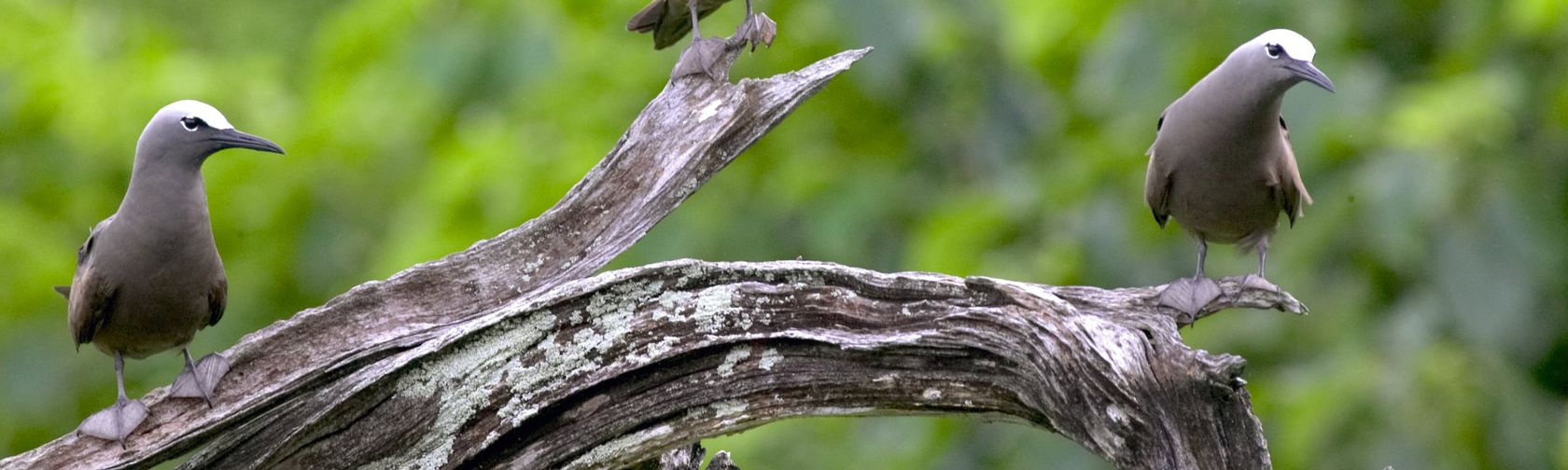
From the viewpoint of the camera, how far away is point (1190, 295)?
4.99 m

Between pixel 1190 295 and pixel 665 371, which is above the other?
pixel 1190 295

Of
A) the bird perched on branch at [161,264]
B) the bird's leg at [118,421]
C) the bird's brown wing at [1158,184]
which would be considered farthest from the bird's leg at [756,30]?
the bird's leg at [118,421]

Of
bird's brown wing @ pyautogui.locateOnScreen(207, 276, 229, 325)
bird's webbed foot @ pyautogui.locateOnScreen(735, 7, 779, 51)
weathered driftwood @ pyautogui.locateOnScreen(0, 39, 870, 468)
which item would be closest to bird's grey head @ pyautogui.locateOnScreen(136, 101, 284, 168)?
bird's brown wing @ pyautogui.locateOnScreen(207, 276, 229, 325)

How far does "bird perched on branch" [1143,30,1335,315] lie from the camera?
16.1 feet

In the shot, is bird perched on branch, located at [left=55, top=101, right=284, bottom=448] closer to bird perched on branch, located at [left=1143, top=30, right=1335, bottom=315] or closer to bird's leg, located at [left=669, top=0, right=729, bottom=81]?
bird's leg, located at [left=669, top=0, right=729, bottom=81]

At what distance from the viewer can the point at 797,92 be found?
5383mm

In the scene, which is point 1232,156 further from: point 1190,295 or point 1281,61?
point 1190,295

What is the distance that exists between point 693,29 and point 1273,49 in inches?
86.9

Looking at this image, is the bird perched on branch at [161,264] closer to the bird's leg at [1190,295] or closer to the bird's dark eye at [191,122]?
the bird's dark eye at [191,122]

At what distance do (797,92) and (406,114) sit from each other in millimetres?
8248

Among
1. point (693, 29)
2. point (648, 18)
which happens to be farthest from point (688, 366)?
point (648, 18)

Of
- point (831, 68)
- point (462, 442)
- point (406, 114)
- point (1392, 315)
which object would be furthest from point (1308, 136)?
point (406, 114)

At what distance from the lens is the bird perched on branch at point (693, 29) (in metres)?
5.54

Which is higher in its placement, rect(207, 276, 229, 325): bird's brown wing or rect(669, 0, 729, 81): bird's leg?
rect(669, 0, 729, 81): bird's leg
